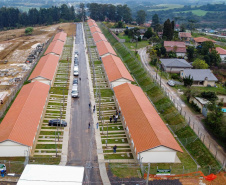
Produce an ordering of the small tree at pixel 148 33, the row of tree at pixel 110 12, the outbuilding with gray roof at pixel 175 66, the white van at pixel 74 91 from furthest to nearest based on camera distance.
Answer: the row of tree at pixel 110 12 → the small tree at pixel 148 33 → the outbuilding with gray roof at pixel 175 66 → the white van at pixel 74 91

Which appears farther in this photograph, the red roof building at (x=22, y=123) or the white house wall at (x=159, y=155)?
the red roof building at (x=22, y=123)

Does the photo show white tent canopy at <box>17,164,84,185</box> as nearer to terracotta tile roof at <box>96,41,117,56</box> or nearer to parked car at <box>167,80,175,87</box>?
parked car at <box>167,80,175,87</box>

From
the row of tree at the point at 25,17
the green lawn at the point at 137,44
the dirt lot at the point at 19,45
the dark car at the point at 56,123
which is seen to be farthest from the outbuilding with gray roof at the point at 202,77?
the row of tree at the point at 25,17

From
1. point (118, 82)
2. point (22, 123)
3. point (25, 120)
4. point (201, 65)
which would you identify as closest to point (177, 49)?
point (201, 65)

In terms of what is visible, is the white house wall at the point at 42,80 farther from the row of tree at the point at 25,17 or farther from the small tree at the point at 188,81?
the row of tree at the point at 25,17

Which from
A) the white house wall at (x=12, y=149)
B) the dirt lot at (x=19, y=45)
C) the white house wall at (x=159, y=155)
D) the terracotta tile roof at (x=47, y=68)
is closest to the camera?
the white house wall at (x=159, y=155)

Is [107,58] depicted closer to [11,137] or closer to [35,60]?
[35,60]
